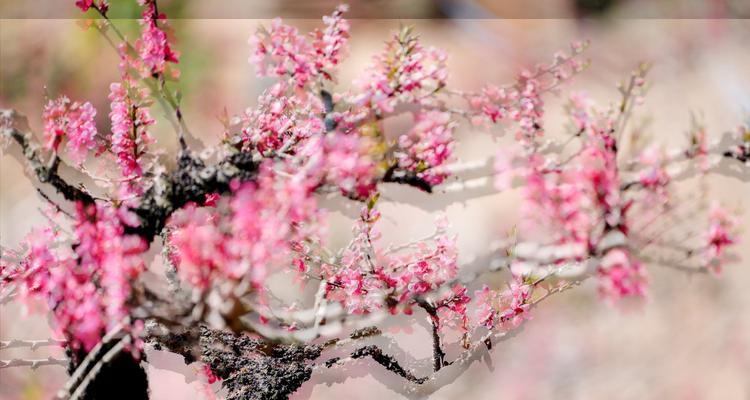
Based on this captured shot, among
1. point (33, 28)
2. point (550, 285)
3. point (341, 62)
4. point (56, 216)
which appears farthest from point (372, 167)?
point (33, 28)

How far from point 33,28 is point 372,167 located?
1266mm

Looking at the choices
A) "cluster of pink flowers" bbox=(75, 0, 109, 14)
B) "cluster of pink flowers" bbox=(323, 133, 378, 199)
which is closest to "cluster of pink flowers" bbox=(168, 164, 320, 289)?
"cluster of pink flowers" bbox=(323, 133, 378, 199)

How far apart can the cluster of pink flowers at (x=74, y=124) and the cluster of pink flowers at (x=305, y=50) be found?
0.58 metres

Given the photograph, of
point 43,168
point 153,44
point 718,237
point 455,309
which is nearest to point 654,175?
point 718,237

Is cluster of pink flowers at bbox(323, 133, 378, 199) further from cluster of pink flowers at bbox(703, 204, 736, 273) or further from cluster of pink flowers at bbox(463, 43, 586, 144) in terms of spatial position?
cluster of pink flowers at bbox(703, 204, 736, 273)

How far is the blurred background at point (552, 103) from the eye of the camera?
1588mm

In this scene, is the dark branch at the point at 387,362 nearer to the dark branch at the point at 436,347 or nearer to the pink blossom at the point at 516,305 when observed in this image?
the dark branch at the point at 436,347

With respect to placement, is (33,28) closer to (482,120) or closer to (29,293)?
(29,293)

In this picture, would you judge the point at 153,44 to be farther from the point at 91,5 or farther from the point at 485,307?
the point at 485,307

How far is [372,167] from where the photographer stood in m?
1.57

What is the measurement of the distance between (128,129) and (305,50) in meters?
0.61

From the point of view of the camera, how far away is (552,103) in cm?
164

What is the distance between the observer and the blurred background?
1588 mm

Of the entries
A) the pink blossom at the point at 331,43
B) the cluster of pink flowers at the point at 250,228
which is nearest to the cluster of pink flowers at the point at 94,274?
the cluster of pink flowers at the point at 250,228
